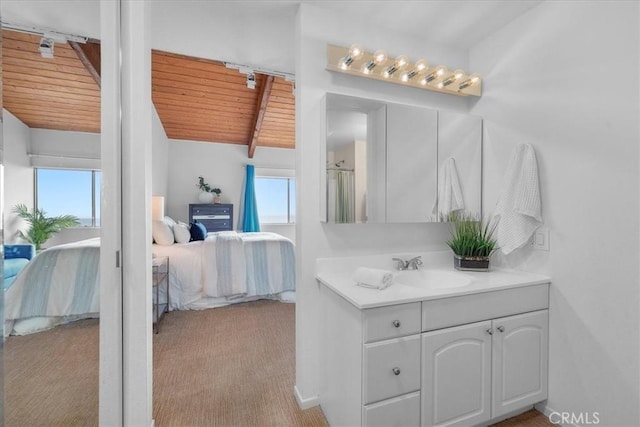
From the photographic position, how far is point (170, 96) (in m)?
4.16

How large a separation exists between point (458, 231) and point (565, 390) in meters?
1.04

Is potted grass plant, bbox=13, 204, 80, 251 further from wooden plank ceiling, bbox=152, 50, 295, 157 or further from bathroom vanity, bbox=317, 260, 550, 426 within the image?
wooden plank ceiling, bbox=152, 50, 295, 157

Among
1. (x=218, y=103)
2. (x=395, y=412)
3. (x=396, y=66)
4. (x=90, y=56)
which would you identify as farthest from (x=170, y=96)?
(x=395, y=412)

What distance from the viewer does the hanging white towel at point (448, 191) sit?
1.99 metres

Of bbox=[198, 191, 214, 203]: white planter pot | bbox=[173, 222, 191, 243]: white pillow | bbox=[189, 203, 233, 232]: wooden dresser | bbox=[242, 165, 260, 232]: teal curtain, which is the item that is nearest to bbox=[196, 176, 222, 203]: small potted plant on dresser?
bbox=[198, 191, 214, 203]: white planter pot

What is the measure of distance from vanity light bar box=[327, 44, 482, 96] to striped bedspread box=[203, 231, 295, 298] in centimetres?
239

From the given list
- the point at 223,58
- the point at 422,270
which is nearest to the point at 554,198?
the point at 422,270

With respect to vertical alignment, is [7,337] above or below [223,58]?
below

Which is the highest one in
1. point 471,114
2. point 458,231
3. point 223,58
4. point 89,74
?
point 223,58

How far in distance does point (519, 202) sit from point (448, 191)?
0.44 meters

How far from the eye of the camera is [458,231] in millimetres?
1930

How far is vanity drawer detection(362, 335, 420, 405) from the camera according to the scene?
3.95 feet

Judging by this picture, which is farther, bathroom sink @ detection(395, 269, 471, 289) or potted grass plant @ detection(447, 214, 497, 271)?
potted grass plant @ detection(447, 214, 497, 271)

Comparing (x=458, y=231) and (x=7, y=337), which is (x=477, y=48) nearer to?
(x=458, y=231)
